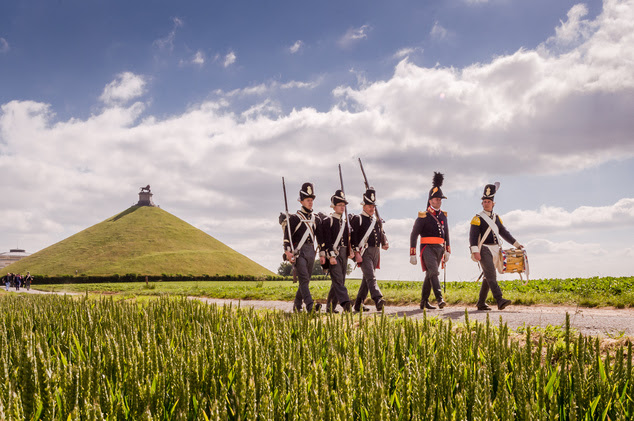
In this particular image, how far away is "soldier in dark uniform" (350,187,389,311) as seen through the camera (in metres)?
10.7

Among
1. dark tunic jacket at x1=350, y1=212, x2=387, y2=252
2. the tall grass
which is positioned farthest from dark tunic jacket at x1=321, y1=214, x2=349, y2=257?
the tall grass

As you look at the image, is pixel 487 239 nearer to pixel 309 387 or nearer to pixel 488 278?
pixel 488 278

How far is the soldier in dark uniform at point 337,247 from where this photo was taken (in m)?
9.83

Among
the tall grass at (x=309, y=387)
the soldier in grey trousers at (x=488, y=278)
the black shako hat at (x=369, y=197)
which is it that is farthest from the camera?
the black shako hat at (x=369, y=197)

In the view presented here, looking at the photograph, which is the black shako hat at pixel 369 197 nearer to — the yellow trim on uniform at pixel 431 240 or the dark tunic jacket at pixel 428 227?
the dark tunic jacket at pixel 428 227

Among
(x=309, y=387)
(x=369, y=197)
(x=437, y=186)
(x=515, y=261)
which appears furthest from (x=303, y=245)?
(x=309, y=387)

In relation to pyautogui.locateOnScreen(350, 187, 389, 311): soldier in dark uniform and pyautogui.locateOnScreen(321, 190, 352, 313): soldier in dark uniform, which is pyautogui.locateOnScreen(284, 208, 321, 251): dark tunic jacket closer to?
pyautogui.locateOnScreen(321, 190, 352, 313): soldier in dark uniform

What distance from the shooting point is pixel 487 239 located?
1074 cm

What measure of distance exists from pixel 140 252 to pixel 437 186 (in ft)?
312

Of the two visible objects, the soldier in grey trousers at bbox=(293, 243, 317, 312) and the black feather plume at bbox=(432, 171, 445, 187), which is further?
the black feather plume at bbox=(432, 171, 445, 187)

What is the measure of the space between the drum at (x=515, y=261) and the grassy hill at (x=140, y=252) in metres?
78.6

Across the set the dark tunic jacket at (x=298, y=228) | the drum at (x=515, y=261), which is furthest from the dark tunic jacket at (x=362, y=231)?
the drum at (x=515, y=261)

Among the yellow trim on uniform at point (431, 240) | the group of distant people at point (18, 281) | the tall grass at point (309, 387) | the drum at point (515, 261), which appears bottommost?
the group of distant people at point (18, 281)

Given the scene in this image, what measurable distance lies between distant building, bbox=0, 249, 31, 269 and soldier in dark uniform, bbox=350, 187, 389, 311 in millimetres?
166176
